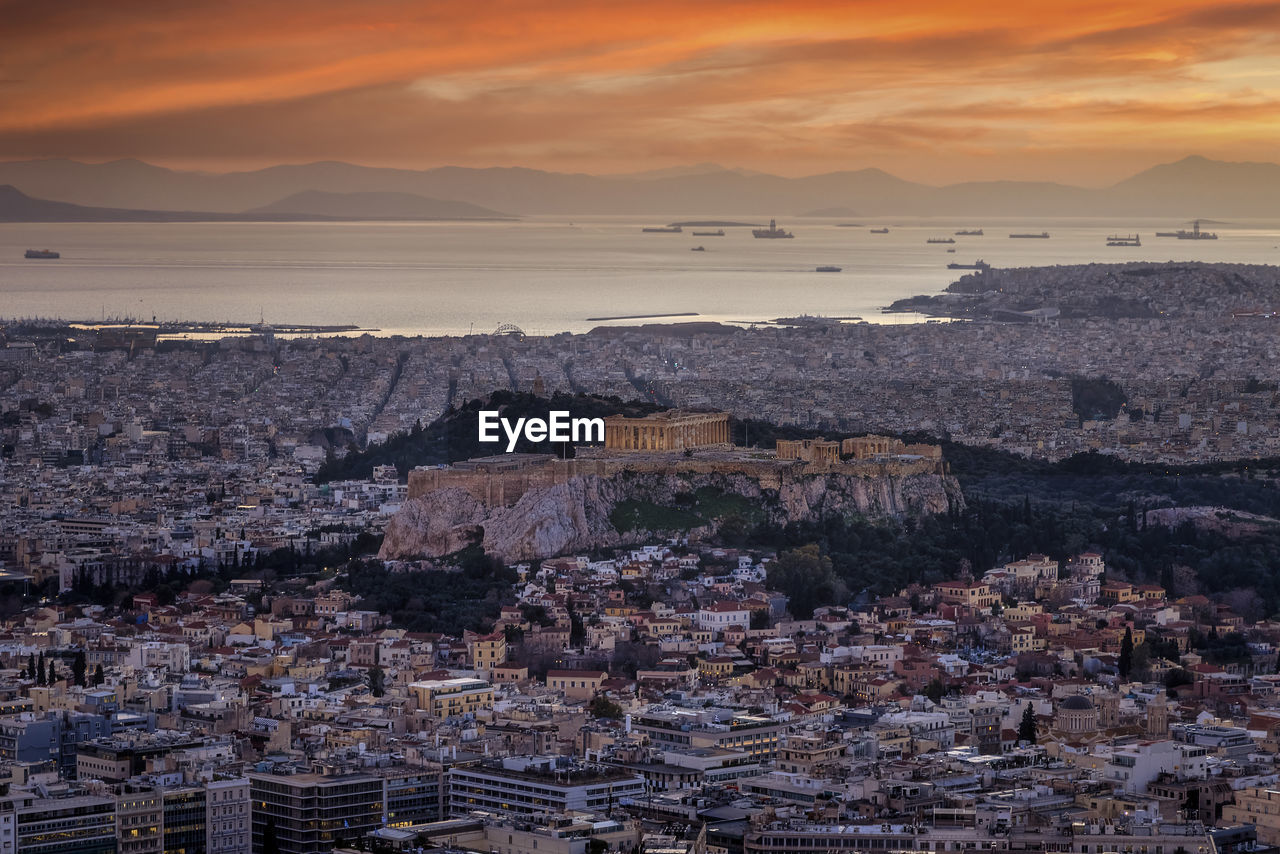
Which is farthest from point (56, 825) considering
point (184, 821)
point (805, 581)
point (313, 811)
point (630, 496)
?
point (630, 496)

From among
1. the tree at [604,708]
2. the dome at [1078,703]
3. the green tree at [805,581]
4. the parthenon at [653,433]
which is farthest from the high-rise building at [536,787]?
the parthenon at [653,433]

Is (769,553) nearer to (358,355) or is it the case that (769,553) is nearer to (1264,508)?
(1264,508)

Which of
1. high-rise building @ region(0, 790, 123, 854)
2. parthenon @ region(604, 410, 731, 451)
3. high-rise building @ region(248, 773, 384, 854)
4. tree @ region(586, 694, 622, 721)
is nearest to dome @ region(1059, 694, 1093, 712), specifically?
tree @ region(586, 694, 622, 721)

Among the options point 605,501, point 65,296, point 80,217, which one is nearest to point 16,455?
point 605,501

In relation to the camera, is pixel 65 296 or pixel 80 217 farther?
pixel 80 217

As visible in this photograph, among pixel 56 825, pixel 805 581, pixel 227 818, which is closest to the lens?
pixel 56 825

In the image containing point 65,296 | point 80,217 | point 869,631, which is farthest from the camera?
point 80,217

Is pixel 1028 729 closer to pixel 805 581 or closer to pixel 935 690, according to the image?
pixel 935 690
